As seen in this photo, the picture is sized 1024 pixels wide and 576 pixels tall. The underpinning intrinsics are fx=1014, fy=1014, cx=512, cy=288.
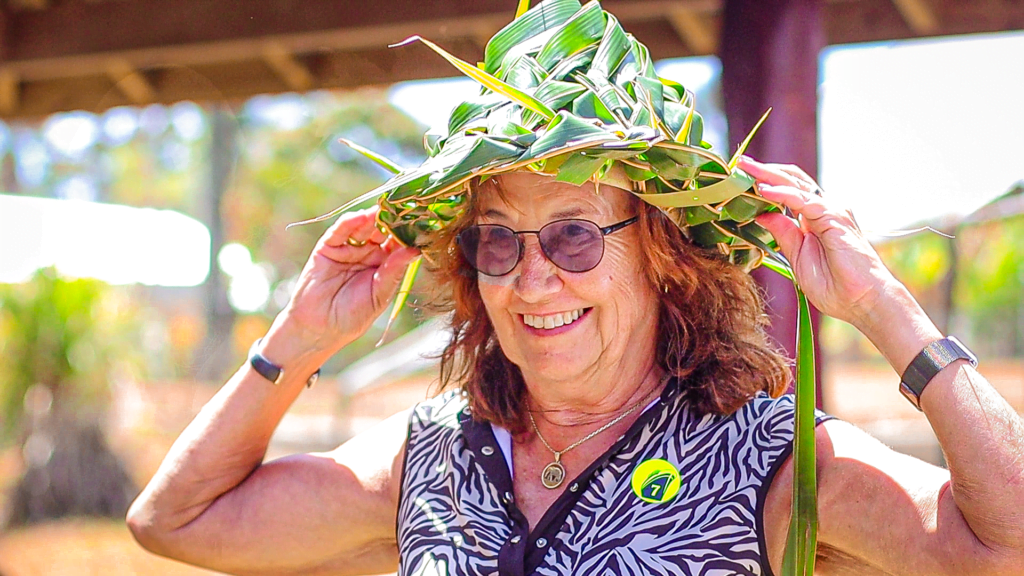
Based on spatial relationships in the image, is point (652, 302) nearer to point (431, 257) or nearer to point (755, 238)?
point (755, 238)

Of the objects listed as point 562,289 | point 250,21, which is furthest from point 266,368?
point 250,21

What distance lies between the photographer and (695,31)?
140 inches

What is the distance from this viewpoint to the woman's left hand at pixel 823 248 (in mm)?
1690

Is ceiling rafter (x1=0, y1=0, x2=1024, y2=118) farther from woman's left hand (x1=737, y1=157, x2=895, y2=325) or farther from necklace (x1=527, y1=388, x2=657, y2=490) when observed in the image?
necklace (x1=527, y1=388, x2=657, y2=490)

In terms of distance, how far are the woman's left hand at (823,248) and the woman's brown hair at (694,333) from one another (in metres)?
0.22

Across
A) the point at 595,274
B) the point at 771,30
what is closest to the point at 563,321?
the point at 595,274

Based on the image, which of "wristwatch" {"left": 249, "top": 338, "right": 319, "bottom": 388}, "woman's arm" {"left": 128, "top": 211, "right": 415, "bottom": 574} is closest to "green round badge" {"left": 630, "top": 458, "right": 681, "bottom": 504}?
"woman's arm" {"left": 128, "top": 211, "right": 415, "bottom": 574}

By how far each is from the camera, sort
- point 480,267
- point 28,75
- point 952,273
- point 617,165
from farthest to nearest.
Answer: point 952,273, point 28,75, point 480,267, point 617,165

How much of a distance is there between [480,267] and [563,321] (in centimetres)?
20

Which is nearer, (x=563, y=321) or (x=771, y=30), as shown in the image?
(x=563, y=321)

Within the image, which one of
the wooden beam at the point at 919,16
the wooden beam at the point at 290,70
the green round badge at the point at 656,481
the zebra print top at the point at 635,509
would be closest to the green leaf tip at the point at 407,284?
the zebra print top at the point at 635,509

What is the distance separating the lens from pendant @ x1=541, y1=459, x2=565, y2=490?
1.95m

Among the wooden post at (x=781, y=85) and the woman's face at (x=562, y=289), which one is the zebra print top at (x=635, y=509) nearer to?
the woman's face at (x=562, y=289)

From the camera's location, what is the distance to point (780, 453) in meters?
1.79
